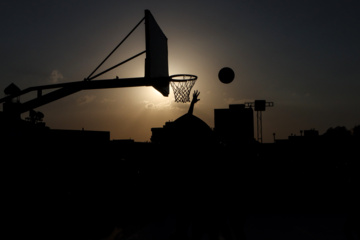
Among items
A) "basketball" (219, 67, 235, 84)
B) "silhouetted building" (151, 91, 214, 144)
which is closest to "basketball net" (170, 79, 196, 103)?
"basketball" (219, 67, 235, 84)

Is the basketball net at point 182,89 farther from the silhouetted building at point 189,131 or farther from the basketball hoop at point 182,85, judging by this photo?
the silhouetted building at point 189,131

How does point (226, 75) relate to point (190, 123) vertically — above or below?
above

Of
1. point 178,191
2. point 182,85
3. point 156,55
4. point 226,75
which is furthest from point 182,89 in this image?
point 178,191

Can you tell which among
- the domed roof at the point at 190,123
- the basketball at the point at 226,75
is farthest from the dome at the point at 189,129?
the basketball at the point at 226,75

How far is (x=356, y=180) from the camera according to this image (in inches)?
240

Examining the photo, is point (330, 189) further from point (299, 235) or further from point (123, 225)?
point (123, 225)

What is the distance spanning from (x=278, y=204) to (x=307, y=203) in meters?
1.03

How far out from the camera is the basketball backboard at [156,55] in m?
7.95

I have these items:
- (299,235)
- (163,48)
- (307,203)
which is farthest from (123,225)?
(307,203)

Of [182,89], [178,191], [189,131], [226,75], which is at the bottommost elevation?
[178,191]

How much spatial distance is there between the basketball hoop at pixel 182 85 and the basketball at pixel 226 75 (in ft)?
8.15

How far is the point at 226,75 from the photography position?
11.8 m

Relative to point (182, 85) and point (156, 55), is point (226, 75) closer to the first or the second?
point (182, 85)

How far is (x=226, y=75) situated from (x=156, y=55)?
3.80m
